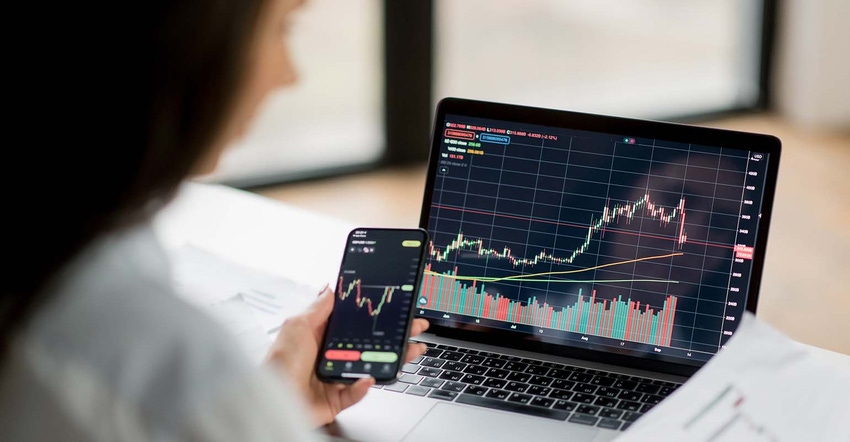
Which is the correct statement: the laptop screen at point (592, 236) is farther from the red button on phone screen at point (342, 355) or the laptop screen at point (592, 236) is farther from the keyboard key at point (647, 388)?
the red button on phone screen at point (342, 355)

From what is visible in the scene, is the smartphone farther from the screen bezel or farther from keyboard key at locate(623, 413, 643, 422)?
keyboard key at locate(623, 413, 643, 422)

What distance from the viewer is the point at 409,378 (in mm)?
1042

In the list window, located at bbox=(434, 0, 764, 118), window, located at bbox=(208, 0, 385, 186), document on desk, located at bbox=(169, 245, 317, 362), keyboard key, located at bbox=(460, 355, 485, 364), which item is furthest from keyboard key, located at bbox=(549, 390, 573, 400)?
window, located at bbox=(434, 0, 764, 118)

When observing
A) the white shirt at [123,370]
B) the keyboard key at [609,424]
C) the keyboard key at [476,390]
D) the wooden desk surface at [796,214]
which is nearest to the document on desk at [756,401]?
the keyboard key at [609,424]

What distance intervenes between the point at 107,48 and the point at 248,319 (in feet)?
2.48

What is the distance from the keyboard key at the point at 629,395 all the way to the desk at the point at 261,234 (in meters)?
0.44

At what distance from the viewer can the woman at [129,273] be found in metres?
0.45

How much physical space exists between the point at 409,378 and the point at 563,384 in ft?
0.53

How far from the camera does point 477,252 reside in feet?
3.70

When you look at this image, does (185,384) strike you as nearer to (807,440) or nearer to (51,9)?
(51,9)

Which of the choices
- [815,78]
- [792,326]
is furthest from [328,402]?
[815,78]

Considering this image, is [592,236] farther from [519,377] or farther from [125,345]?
[125,345]

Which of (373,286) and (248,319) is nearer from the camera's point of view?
(373,286)

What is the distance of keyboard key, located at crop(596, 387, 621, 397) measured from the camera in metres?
1.00
